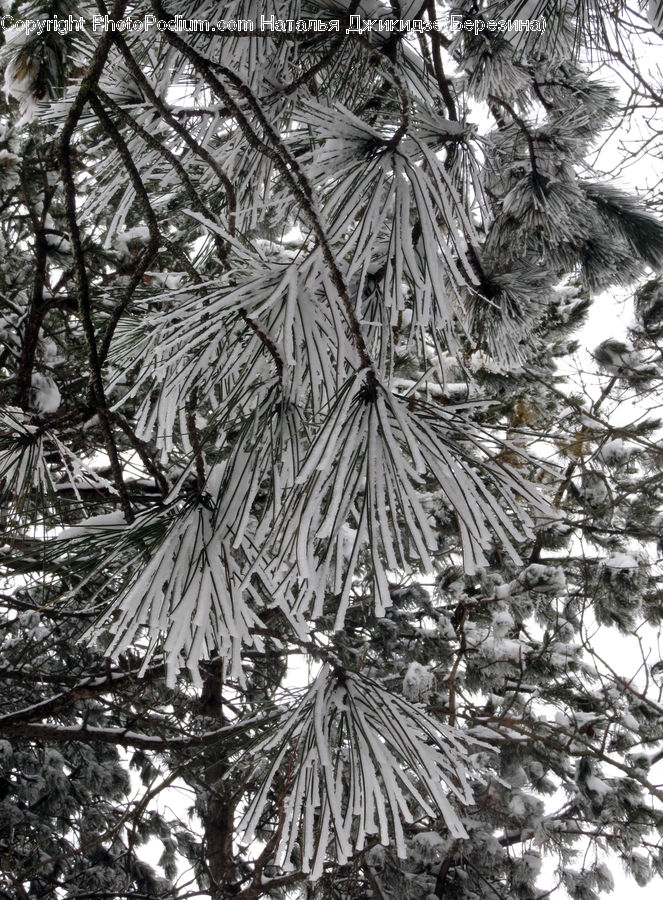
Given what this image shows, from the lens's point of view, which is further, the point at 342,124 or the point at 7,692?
the point at 7,692

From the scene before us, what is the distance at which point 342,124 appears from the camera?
34.9 inches

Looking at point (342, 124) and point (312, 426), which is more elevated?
point (342, 124)

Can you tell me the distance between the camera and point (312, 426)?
92 cm

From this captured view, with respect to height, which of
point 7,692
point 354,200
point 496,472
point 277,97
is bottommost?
point 7,692

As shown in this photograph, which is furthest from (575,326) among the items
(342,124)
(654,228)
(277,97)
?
(342,124)

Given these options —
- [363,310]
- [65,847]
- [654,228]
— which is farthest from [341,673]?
[65,847]

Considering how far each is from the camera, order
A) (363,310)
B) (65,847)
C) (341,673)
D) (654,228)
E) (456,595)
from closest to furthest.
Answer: (341,673) → (363,310) → (654,228) → (456,595) → (65,847)

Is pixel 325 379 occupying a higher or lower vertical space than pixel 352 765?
higher

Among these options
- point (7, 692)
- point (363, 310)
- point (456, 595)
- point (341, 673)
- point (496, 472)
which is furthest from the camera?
point (456, 595)

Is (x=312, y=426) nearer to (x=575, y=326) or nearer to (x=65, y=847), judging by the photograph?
(x=575, y=326)

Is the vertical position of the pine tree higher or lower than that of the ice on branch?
higher

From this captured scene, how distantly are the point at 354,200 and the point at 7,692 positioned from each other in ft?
9.13

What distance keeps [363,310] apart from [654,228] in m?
1.04

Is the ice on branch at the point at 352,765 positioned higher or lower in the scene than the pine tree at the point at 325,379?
lower
